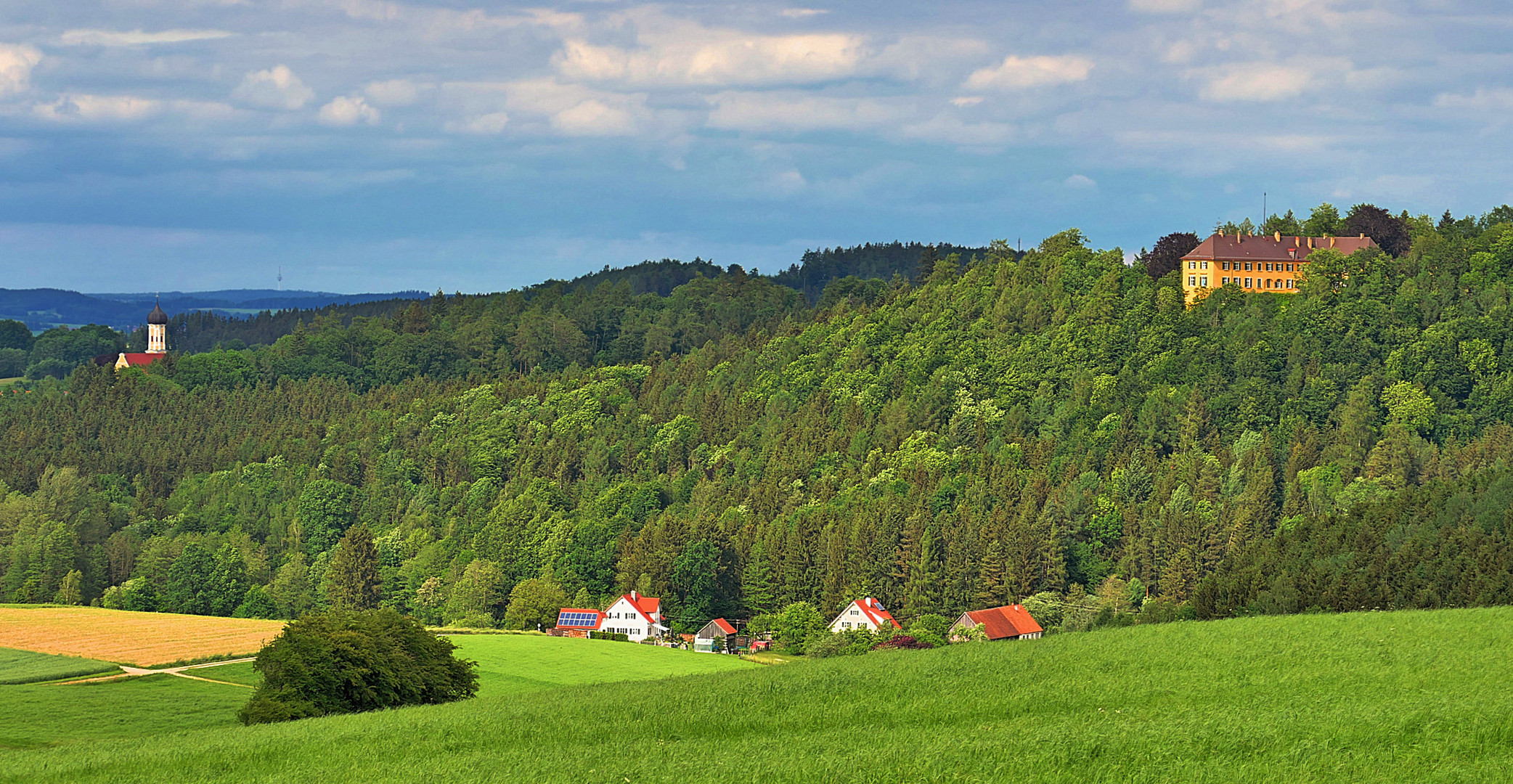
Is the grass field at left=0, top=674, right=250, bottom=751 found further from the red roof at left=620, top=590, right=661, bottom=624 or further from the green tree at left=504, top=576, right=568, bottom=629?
the red roof at left=620, top=590, right=661, bottom=624

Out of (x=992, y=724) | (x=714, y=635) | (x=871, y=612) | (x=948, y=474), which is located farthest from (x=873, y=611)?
(x=992, y=724)

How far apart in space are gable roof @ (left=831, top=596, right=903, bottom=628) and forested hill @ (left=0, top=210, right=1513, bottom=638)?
3.13 metres

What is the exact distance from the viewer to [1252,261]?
159 m

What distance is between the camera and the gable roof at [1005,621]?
107188 mm

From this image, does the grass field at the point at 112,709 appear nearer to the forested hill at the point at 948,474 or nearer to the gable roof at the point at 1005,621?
the forested hill at the point at 948,474

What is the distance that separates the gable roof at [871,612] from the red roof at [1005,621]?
19.7 ft

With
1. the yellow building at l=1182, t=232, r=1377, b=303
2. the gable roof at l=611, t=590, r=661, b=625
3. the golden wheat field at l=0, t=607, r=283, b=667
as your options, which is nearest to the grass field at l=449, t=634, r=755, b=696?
the golden wheat field at l=0, t=607, r=283, b=667

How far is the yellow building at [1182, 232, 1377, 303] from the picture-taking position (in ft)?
521

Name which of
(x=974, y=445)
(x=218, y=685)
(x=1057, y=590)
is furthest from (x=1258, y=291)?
(x=218, y=685)

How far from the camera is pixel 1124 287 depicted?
167125mm

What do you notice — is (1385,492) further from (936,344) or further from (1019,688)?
(1019,688)

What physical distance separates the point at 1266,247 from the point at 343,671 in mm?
125951

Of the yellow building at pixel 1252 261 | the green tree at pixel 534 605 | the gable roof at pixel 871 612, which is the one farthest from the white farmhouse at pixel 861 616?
the yellow building at pixel 1252 261

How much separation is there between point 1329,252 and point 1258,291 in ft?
24.1
